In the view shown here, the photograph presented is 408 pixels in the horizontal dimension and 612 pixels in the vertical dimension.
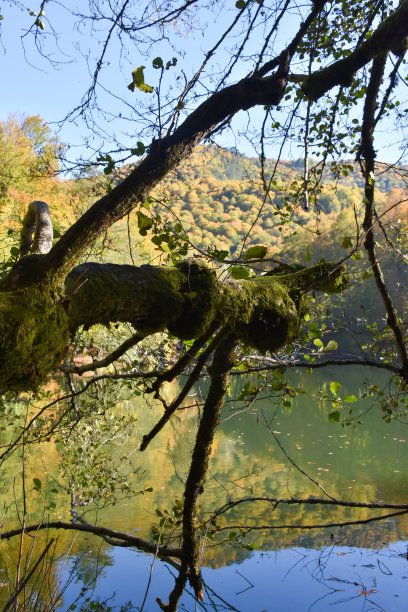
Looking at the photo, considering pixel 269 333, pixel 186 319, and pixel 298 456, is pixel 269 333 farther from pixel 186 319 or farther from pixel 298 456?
pixel 298 456

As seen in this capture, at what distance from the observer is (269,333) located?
2.21m

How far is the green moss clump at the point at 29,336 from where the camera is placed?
1296 millimetres

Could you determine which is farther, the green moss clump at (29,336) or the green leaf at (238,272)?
the green leaf at (238,272)

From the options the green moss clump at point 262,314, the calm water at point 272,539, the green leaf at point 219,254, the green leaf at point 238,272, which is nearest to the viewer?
the green leaf at point 238,272

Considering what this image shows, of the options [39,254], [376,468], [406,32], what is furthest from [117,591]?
[376,468]

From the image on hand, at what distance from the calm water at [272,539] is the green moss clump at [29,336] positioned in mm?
1468

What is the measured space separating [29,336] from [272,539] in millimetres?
6789

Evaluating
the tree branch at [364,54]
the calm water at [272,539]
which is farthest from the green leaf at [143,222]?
the calm water at [272,539]

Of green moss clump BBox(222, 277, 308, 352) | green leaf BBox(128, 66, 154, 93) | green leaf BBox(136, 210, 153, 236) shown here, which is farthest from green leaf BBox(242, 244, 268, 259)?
green leaf BBox(128, 66, 154, 93)

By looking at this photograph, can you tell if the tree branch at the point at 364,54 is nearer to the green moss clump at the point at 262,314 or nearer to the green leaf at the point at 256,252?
the green leaf at the point at 256,252

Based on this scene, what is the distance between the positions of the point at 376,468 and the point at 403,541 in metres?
3.89

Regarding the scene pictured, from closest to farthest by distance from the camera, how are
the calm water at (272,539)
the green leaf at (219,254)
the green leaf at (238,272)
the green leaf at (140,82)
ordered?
the green leaf at (140,82) < the green leaf at (238,272) < the green leaf at (219,254) < the calm water at (272,539)

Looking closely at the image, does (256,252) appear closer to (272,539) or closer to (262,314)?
(262,314)

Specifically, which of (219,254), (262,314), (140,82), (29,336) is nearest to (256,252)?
(219,254)
